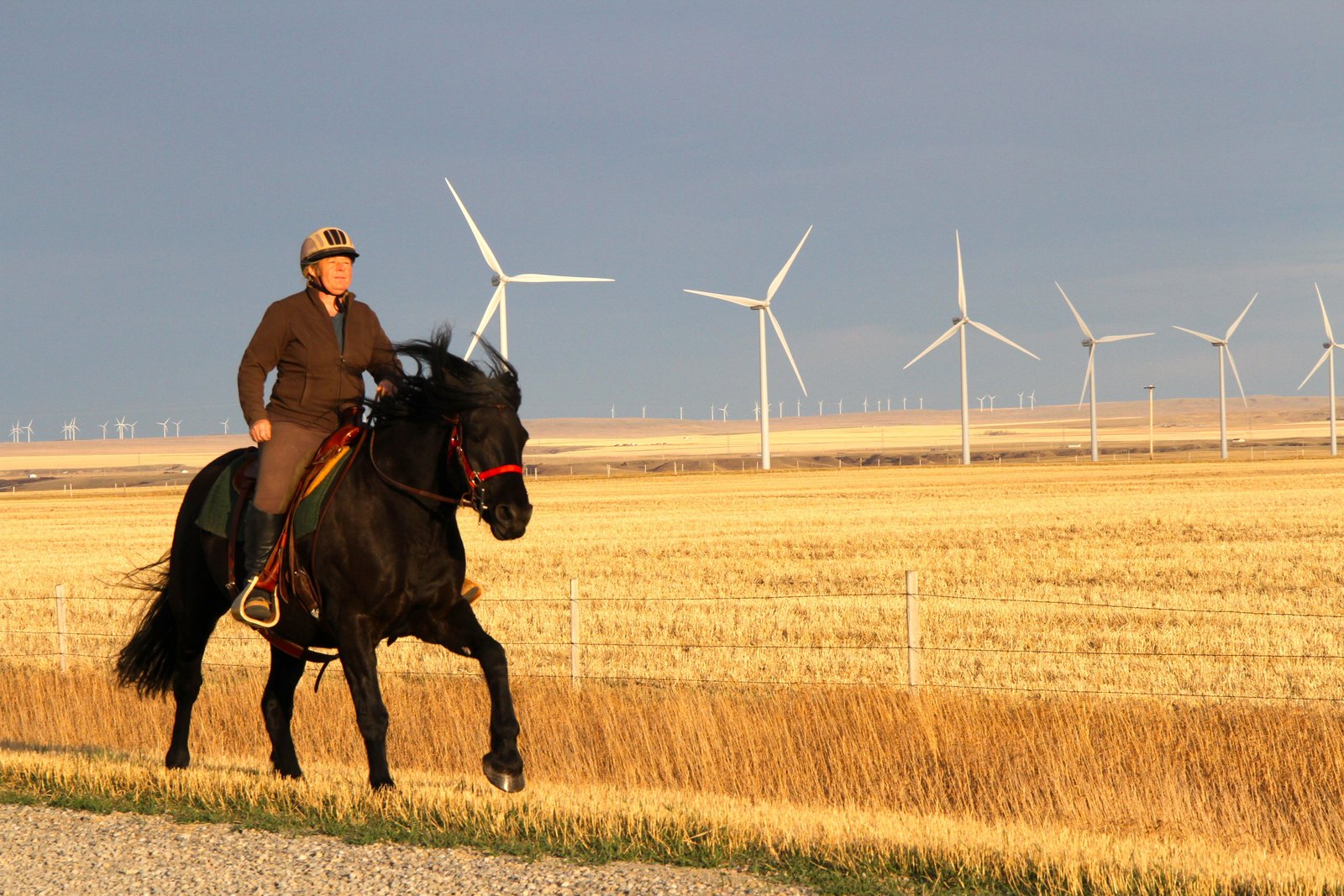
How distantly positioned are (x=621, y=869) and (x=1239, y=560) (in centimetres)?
2454

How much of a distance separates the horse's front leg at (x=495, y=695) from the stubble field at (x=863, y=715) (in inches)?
8.1

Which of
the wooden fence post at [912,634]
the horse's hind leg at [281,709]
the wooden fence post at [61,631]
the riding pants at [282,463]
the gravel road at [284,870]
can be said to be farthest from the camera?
the wooden fence post at [61,631]

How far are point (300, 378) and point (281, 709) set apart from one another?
2217 mm

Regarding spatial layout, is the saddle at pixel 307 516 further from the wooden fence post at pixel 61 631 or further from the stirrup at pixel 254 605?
the wooden fence post at pixel 61 631

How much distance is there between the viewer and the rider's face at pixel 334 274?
28.5 feet

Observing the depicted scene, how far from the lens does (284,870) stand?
20.6 feet

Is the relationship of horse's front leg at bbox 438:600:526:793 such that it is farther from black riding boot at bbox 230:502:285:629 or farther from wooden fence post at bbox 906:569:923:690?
wooden fence post at bbox 906:569:923:690

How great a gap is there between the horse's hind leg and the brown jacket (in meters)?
1.72

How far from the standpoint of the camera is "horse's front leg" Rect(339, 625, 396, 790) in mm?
8016

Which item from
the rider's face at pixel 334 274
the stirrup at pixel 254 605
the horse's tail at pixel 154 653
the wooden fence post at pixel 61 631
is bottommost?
the wooden fence post at pixel 61 631

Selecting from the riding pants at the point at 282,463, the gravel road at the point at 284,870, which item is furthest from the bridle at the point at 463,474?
the gravel road at the point at 284,870

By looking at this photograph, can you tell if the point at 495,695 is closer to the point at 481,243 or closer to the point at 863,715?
the point at 863,715

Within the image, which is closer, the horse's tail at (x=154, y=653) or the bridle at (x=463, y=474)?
the bridle at (x=463, y=474)

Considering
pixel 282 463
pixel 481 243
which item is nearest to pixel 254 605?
pixel 282 463
